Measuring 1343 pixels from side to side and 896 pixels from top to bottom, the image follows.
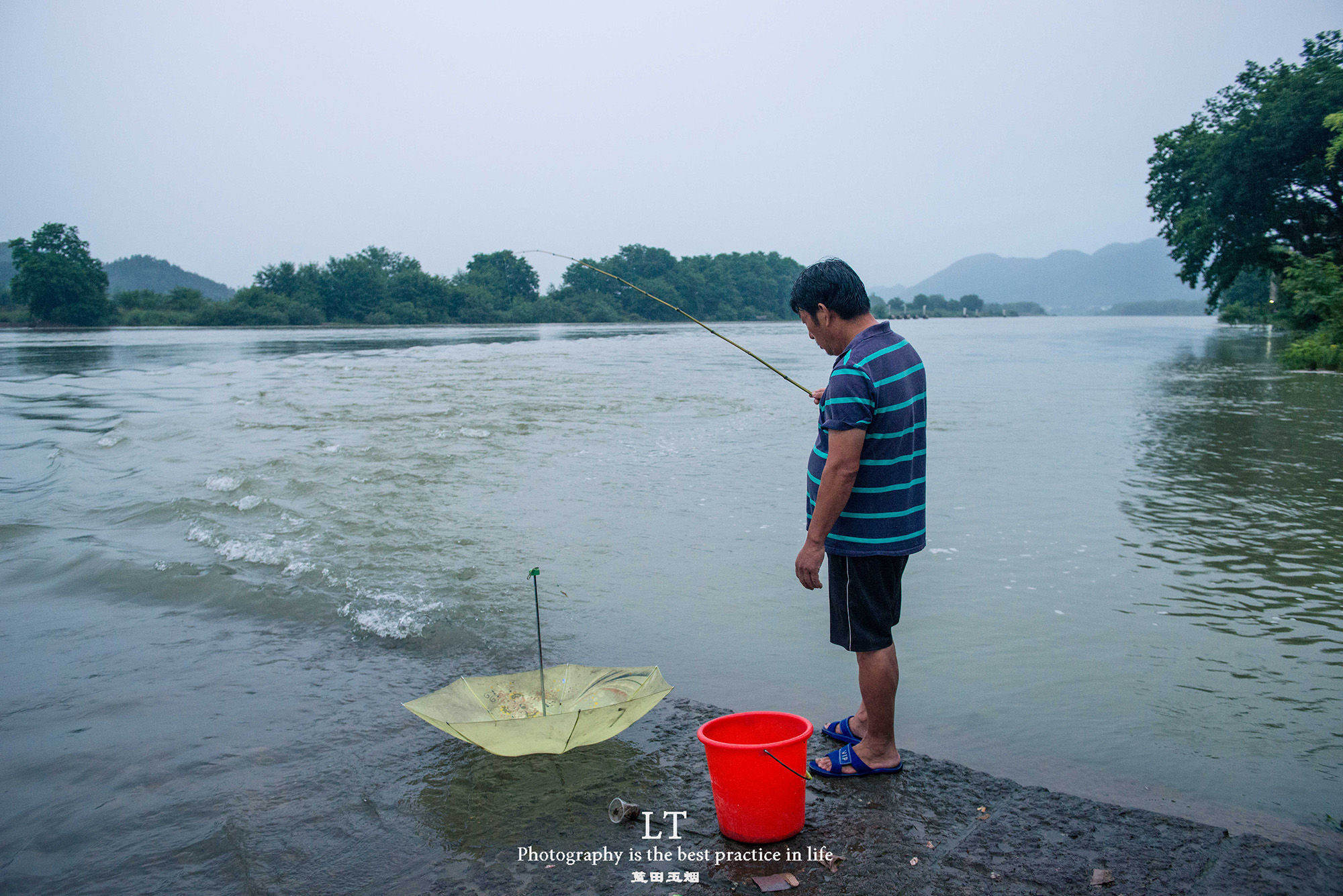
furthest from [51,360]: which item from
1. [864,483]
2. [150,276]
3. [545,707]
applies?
[150,276]

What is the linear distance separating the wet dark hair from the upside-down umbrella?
1.50 metres

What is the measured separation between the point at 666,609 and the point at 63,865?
3435mm

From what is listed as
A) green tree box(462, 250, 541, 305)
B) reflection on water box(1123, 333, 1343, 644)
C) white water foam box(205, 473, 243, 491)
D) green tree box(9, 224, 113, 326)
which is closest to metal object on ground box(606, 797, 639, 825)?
reflection on water box(1123, 333, 1343, 644)

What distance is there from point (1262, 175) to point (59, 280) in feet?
286

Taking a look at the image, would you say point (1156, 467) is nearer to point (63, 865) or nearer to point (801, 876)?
point (801, 876)

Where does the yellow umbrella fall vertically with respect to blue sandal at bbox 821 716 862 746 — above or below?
above

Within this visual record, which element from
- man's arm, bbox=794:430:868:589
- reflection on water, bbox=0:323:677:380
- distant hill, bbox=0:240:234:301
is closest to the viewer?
man's arm, bbox=794:430:868:589

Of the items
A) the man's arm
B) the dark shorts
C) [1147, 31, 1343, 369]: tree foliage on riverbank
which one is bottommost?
the dark shorts

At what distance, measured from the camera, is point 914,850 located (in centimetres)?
283

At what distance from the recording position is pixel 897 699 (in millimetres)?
4180

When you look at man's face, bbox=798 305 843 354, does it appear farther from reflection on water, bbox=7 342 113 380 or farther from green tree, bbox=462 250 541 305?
green tree, bbox=462 250 541 305

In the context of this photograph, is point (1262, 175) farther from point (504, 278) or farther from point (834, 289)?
point (504, 278)

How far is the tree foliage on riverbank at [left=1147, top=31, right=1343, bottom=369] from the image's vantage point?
2736cm

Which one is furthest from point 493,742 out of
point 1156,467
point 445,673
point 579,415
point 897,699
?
point 579,415
